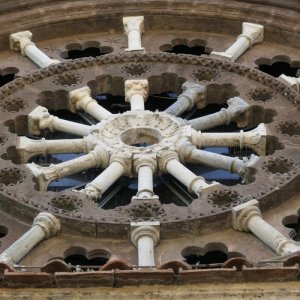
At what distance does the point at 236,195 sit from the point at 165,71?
20.1 feet

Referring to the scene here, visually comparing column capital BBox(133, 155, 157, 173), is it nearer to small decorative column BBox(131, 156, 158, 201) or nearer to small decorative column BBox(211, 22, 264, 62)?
small decorative column BBox(131, 156, 158, 201)

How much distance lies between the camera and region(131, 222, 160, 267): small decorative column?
108 ft

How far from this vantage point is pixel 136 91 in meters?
39.8

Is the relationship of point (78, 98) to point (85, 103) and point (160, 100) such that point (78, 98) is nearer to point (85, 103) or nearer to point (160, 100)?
point (85, 103)

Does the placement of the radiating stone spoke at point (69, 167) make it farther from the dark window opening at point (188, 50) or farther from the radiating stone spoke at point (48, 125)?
the dark window opening at point (188, 50)

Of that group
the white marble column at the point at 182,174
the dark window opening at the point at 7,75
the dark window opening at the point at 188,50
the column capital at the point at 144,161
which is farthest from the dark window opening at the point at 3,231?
the dark window opening at the point at 188,50

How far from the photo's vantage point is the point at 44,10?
4244 cm

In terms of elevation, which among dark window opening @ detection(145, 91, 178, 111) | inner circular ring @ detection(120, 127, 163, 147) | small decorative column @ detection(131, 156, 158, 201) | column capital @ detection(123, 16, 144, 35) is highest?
column capital @ detection(123, 16, 144, 35)

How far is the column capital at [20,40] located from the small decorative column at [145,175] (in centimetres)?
599

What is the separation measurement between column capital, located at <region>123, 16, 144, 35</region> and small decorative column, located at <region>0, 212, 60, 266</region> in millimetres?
8657

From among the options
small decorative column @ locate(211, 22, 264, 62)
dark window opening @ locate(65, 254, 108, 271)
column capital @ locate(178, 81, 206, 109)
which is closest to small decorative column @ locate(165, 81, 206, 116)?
column capital @ locate(178, 81, 206, 109)

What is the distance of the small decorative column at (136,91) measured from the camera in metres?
39.6

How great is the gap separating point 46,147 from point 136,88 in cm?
306

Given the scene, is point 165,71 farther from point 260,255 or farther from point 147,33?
point 260,255
